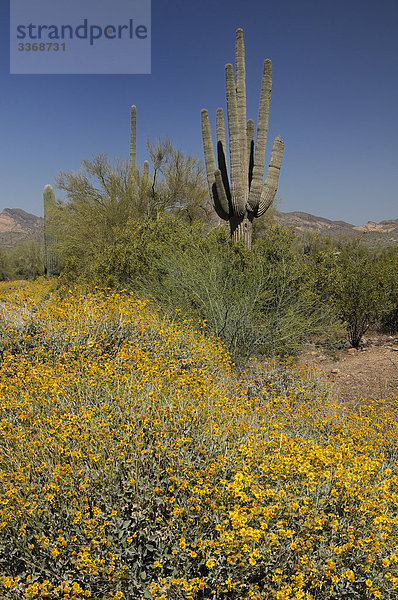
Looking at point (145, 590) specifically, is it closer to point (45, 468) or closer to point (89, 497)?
point (89, 497)

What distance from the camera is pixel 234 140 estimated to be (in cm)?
1055

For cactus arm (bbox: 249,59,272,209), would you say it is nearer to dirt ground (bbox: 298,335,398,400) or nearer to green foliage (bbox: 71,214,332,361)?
green foliage (bbox: 71,214,332,361)

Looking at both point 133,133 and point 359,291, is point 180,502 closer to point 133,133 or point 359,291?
point 359,291

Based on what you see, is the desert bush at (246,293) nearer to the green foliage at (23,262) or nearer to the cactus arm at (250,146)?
the cactus arm at (250,146)

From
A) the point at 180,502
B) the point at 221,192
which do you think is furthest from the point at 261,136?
the point at 180,502

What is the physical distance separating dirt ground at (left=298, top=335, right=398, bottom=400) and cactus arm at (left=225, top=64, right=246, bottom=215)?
4737 millimetres

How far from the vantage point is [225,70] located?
1055cm

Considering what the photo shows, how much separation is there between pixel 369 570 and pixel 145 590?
3.41 feet

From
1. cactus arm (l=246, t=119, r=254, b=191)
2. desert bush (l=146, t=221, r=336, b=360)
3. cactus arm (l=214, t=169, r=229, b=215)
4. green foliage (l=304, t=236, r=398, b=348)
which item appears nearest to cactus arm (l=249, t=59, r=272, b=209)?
cactus arm (l=246, t=119, r=254, b=191)

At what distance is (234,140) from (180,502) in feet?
32.2

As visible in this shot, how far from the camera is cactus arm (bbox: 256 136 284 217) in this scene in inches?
434

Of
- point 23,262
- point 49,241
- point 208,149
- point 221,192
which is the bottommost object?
point 23,262

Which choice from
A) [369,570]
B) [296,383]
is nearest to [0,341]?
[296,383]

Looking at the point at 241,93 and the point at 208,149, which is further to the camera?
the point at 208,149
